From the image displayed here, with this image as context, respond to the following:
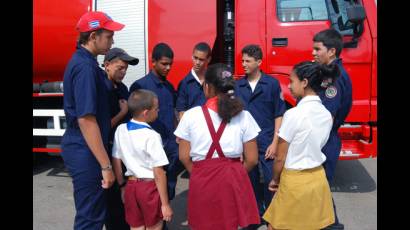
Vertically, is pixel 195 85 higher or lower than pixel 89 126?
higher

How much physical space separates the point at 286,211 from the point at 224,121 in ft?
2.15

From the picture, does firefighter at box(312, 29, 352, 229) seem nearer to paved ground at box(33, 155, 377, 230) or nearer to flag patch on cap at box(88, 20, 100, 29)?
paved ground at box(33, 155, 377, 230)

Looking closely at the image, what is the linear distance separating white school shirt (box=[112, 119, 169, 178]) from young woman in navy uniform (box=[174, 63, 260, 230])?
0.19m

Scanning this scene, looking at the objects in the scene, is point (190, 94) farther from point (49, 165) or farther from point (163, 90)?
point (49, 165)

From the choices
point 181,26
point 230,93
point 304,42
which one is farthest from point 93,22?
point 304,42

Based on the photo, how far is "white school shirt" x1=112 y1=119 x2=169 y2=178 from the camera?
2.29 meters

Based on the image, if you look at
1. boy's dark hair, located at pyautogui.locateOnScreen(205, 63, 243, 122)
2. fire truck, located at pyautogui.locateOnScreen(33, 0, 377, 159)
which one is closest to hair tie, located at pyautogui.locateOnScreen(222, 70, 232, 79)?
boy's dark hair, located at pyautogui.locateOnScreen(205, 63, 243, 122)

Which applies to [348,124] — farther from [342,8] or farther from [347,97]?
[347,97]

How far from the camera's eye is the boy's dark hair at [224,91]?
210 centimetres

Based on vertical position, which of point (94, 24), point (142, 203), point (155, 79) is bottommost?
point (142, 203)

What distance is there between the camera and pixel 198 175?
→ 2176 mm

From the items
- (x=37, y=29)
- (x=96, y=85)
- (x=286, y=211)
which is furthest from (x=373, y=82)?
(x=37, y=29)

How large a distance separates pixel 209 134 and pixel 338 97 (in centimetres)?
97

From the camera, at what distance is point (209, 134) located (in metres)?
2.12
